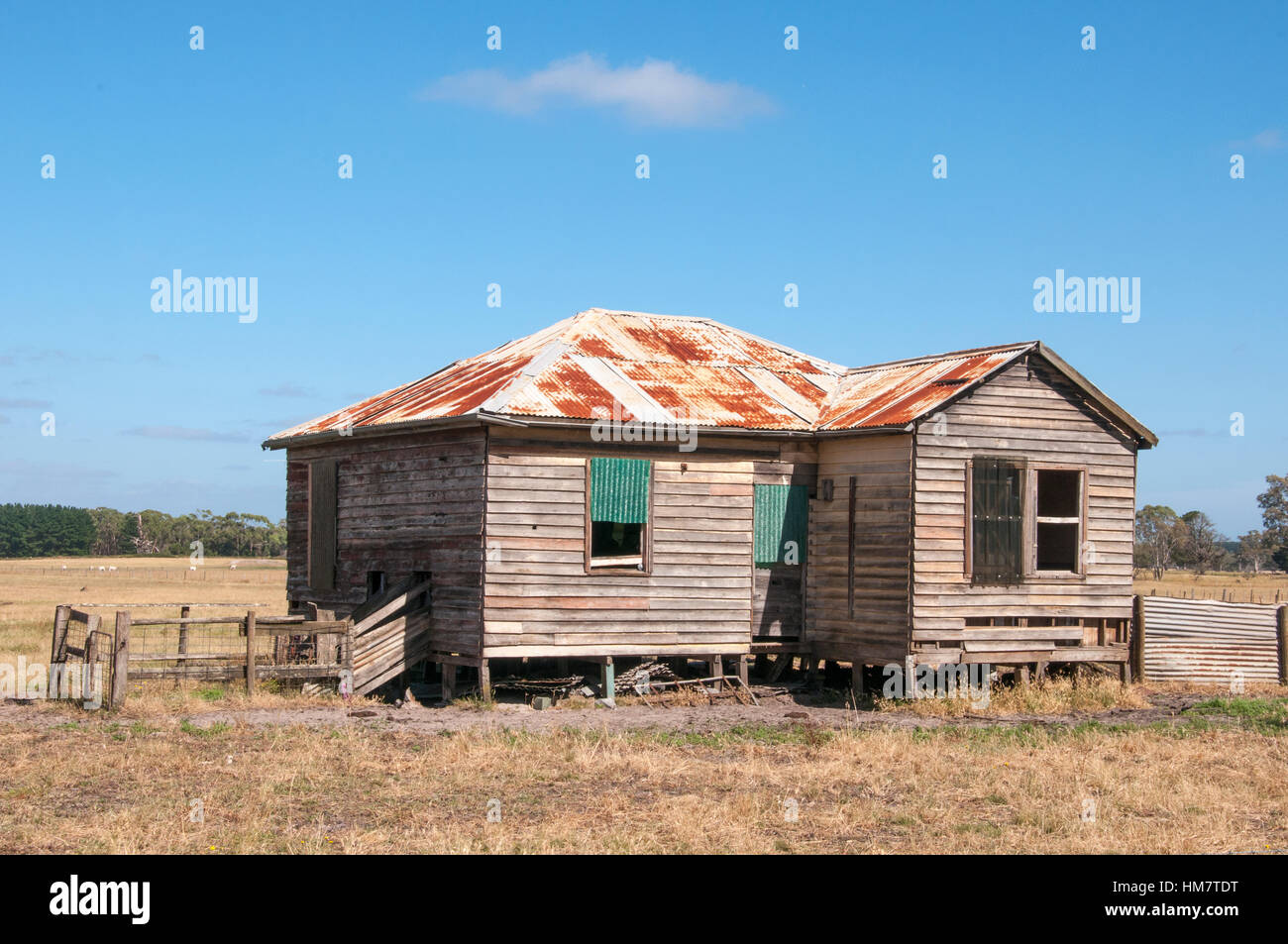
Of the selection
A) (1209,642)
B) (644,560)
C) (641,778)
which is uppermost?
(644,560)

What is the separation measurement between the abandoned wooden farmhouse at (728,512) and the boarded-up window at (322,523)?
0.07 metres

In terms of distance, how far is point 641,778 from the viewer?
43.0 ft

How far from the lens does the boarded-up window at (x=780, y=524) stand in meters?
20.5

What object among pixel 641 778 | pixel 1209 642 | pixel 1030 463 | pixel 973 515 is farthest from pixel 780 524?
pixel 1209 642

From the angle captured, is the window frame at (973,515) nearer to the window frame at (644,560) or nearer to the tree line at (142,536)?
the window frame at (644,560)

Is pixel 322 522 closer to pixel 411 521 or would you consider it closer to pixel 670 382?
pixel 411 521

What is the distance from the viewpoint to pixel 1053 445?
20.3 m

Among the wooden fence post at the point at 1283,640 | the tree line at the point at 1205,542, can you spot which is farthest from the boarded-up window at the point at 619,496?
the tree line at the point at 1205,542

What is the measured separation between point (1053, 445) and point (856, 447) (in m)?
3.13

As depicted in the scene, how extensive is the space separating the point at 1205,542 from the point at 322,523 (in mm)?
79555

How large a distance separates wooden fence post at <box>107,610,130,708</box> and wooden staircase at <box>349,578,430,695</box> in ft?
10.5

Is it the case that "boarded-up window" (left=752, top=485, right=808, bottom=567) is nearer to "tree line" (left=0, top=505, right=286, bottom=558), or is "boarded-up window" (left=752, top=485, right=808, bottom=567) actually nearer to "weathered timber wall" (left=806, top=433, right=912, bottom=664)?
"weathered timber wall" (left=806, top=433, right=912, bottom=664)
